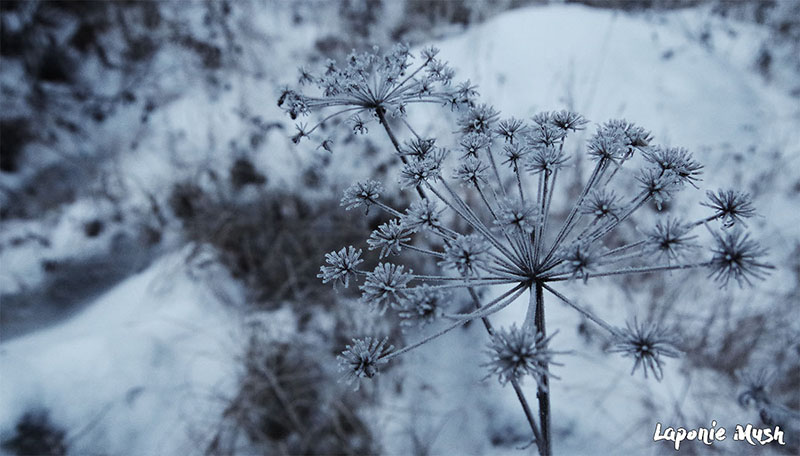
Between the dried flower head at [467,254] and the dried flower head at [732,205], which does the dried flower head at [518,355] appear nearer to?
the dried flower head at [467,254]

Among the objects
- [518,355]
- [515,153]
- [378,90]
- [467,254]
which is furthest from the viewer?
[378,90]

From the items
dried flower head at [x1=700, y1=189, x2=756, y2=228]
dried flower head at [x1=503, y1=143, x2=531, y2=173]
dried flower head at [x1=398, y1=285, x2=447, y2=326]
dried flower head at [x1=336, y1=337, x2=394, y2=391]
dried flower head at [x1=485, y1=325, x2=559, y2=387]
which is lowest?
dried flower head at [x1=336, y1=337, x2=394, y2=391]

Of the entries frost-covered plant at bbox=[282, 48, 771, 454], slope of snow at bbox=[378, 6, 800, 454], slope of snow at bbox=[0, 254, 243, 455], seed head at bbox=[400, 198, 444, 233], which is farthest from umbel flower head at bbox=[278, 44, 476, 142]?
slope of snow at bbox=[0, 254, 243, 455]

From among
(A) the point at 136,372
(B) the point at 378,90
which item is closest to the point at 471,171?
(B) the point at 378,90

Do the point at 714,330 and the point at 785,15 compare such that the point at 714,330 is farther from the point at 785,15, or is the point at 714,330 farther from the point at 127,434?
the point at 785,15

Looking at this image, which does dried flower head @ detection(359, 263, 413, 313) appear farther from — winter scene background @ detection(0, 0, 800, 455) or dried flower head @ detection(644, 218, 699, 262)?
dried flower head @ detection(644, 218, 699, 262)

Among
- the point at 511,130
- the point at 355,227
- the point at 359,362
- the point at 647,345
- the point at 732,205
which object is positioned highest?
the point at 355,227

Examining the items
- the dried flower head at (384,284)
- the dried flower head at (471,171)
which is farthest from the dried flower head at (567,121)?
the dried flower head at (384,284)

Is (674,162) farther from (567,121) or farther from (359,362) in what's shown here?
(359,362)
